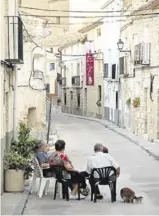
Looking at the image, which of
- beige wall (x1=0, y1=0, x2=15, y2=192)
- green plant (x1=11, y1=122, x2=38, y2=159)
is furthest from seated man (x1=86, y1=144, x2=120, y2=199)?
green plant (x1=11, y1=122, x2=38, y2=159)

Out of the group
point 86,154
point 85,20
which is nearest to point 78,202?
point 86,154

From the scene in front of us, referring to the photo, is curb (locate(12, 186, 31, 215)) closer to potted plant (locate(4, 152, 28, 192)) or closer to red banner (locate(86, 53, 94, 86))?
potted plant (locate(4, 152, 28, 192))

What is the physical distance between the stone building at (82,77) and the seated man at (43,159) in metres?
37.6

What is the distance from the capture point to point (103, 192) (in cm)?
1370

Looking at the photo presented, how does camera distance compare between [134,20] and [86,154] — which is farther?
[134,20]

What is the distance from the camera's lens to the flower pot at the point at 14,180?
504 inches

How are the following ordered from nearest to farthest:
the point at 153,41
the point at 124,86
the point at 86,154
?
1. the point at 86,154
2. the point at 153,41
3. the point at 124,86

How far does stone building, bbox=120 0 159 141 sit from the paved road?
1780mm

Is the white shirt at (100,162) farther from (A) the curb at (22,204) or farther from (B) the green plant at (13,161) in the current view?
(B) the green plant at (13,161)

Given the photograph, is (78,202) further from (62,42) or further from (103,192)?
(62,42)

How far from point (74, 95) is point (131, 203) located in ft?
173

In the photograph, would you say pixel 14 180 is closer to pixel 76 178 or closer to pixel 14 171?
pixel 14 171

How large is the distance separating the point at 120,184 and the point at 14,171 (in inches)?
144

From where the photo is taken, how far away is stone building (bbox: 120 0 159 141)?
92.9 ft
